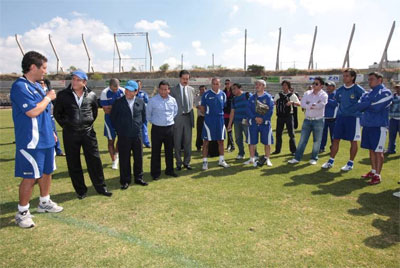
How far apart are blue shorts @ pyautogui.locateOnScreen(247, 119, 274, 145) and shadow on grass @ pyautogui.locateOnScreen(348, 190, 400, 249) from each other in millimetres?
2350

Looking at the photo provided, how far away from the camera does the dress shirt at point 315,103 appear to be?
6359 mm

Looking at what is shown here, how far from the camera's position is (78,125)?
429 cm

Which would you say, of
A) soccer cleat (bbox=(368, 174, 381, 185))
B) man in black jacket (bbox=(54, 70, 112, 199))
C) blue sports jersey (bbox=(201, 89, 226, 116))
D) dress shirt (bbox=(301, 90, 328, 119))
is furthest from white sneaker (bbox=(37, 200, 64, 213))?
dress shirt (bbox=(301, 90, 328, 119))

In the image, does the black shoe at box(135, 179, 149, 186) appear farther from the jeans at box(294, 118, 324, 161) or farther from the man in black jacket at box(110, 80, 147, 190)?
the jeans at box(294, 118, 324, 161)

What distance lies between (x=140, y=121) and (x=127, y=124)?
0.93 feet

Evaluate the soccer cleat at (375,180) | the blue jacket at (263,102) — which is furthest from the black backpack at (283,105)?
the soccer cleat at (375,180)

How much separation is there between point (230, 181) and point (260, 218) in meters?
1.70

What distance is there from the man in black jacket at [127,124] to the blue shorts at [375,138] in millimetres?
4469

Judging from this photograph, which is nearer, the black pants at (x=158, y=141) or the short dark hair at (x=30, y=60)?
the short dark hair at (x=30, y=60)

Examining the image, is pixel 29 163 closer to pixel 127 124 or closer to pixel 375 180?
pixel 127 124

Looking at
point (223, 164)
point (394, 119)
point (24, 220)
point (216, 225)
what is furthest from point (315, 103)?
point (24, 220)

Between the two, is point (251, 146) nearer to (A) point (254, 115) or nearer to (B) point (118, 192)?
(A) point (254, 115)

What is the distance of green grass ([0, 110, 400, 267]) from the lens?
285 cm

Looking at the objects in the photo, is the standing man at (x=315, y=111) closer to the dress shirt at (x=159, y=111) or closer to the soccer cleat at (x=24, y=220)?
the dress shirt at (x=159, y=111)
